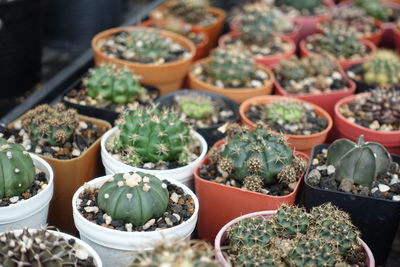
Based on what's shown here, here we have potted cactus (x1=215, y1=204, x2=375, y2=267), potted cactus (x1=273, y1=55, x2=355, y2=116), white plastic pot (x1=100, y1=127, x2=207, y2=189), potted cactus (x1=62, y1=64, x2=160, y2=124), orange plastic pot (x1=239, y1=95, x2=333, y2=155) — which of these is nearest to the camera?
potted cactus (x1=215, y1=204, x2=375, y2=267)

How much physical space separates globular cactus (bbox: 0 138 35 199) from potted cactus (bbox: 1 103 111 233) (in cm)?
33

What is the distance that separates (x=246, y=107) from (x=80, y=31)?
2.83 meters

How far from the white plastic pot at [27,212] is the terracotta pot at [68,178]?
0.70 feet

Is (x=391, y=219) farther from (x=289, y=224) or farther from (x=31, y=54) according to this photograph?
(x=31, y=54)

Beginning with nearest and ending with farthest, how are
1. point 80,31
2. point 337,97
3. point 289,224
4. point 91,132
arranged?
point 289,224 < point 91,132 < point 337,97 < point 80,31

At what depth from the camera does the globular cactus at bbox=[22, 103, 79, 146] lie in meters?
3.22

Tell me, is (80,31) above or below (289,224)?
below

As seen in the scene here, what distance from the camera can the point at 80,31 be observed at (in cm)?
607

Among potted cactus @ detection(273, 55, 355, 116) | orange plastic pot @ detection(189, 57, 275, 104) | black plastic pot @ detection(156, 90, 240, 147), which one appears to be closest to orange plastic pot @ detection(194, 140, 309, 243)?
black plastic pot @ detection(156, 90, 240, 147)

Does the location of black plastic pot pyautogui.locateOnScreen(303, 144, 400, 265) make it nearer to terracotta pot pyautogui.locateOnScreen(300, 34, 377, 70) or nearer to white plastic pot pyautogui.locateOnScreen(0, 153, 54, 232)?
white plastic pot pyautogui.locateOnScreen(0, 153, 54, 232)

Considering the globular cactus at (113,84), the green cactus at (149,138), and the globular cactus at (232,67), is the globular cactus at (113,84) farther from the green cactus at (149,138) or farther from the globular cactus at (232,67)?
the globular cactus at (232,67)

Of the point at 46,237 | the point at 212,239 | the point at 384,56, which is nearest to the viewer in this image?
the point at 46,237

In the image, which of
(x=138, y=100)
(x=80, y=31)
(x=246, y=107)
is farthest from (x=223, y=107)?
(x=80, y=31)

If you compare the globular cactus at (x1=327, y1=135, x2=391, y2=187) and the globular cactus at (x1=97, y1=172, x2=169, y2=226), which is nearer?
the globular cactus at (x1=97, y1=172, x2=169, y2=226)
